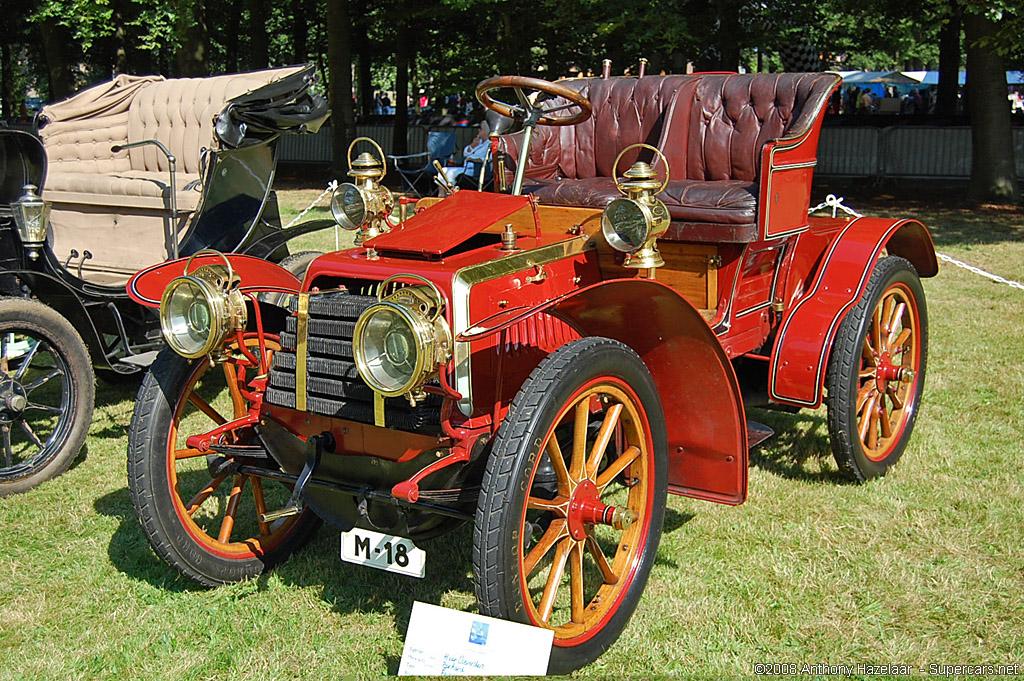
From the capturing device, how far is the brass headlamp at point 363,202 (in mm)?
3496

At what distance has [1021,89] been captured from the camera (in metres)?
34.8

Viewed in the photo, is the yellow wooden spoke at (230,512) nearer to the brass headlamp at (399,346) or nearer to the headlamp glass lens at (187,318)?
the headlamp glass lens at (187,318)

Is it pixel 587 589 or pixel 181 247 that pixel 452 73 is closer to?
pixel 181 247

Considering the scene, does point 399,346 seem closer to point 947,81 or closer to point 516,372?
point 516,372

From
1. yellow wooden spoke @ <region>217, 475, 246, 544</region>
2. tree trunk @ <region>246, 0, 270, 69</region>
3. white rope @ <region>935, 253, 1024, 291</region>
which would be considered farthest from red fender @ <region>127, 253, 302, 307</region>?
tree trunk @ <region>246, 0, 270, 69</region>

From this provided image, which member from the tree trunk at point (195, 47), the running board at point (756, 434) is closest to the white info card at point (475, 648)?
the running board at point (756, 434)

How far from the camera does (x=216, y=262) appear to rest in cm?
319

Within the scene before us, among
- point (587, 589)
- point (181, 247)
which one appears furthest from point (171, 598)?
point (181, 247)

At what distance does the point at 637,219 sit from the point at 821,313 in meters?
1.35

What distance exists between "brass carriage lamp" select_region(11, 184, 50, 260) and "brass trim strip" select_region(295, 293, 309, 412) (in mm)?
2398

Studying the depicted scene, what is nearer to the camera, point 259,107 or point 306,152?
point 259,107

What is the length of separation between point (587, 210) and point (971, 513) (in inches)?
80.4

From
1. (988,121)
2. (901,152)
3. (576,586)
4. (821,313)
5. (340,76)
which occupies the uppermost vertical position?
(340,76)

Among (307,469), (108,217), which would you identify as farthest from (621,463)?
(108,217)
